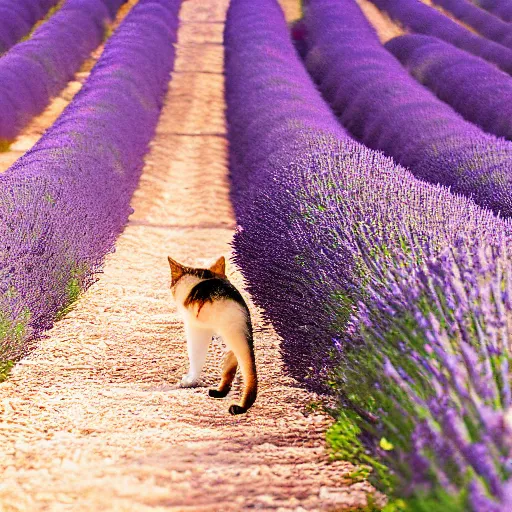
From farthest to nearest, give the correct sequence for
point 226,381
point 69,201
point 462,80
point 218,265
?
A: 1. point 462,80
2. point 69,201
3. point 218,265
4. point 226,381

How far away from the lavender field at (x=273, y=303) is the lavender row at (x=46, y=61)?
26 centimetres

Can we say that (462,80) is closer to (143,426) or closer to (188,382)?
(188,382)

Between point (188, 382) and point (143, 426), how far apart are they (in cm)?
42

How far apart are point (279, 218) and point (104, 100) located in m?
4.09

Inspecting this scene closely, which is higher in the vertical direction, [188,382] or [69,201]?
[188,382]

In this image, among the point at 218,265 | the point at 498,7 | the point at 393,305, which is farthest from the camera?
the point at 498,7

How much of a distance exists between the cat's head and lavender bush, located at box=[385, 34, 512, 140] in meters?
4.60

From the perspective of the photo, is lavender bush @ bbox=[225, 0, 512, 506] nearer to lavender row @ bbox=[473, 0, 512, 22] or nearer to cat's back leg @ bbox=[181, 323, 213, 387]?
cat's back leg @ bbox=[181, 323, 213, 387]

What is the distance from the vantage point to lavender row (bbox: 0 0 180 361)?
317 cm

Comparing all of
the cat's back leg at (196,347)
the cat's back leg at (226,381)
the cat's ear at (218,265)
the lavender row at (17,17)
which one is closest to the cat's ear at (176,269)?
the cat's ear at (218,265)

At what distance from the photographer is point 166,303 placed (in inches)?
151

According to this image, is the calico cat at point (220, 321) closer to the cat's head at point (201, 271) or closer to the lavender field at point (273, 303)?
the cat's head at point (201, 271)

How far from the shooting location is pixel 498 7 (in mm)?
15555

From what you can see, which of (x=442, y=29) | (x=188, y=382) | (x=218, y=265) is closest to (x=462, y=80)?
(x=442, y=29)
